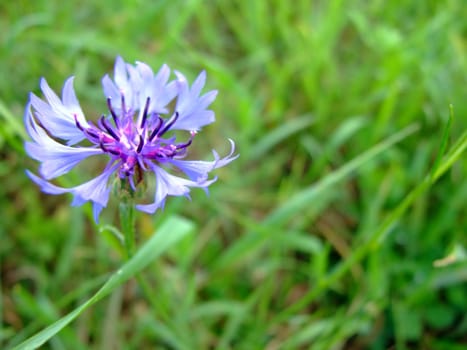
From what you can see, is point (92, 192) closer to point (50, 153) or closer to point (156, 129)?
point (50, 153)

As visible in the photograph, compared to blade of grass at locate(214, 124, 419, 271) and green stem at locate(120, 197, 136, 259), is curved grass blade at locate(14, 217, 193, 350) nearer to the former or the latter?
green stem at locate(120, 197, 136, 259)

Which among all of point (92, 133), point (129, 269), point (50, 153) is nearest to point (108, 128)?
point (92, 133)

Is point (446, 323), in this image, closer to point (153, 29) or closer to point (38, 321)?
point (38, 321)

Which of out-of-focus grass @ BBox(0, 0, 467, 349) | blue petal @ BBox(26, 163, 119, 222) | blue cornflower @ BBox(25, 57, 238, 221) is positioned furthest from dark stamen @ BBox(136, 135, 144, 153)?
out-of-focus grass @ BBox(0, 0, 467, 349)

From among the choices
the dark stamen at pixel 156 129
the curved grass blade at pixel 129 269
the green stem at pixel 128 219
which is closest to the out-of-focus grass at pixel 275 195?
the curved grass blade at pixel 129 269

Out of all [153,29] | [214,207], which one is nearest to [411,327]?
[214,207]

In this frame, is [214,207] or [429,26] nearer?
[214,207]
